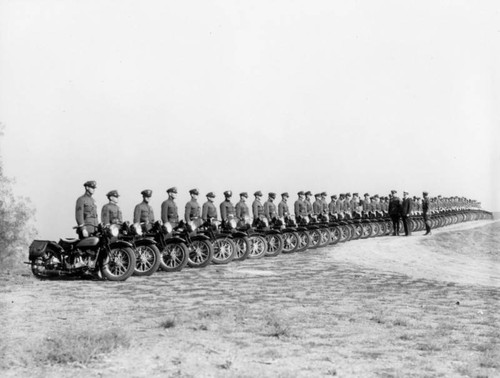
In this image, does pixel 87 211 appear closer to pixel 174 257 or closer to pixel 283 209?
pixel 174 257

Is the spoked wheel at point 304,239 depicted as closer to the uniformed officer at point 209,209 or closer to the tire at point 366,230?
the uniformed officer at point 209,209

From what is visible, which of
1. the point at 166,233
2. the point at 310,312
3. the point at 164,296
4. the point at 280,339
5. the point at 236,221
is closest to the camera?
the point at 280,339

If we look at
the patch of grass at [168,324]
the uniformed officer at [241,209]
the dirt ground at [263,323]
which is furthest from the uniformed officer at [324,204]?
the patch of grass at [168,324]

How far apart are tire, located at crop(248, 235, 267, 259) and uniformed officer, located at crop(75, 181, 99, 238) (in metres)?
5.10

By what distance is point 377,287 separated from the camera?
971 centimetres

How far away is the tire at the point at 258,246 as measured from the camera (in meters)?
14.7

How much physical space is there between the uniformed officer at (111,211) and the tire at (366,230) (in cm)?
1398

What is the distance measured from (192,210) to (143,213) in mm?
1930

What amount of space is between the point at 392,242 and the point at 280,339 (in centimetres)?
1559

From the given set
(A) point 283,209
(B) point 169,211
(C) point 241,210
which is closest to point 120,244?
(B) point 169,211

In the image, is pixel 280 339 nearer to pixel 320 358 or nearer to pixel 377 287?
pixel 320 358

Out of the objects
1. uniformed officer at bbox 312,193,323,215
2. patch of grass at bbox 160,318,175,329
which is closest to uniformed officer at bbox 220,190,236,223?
uniformed officer at bbox 312,193,323,215

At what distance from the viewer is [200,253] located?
1234 centimetres

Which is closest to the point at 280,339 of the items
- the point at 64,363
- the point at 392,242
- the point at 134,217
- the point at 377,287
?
the point at 64,363
